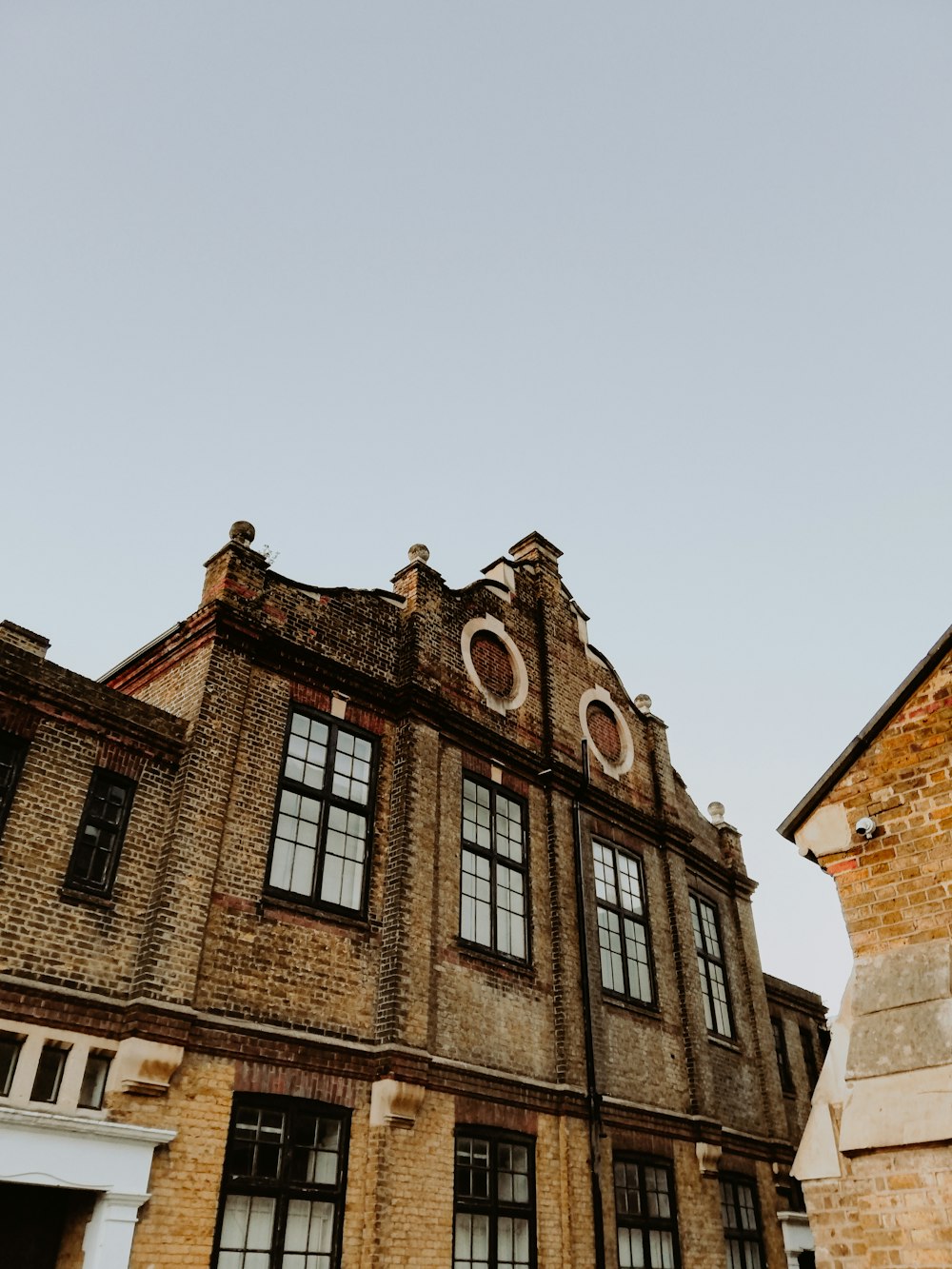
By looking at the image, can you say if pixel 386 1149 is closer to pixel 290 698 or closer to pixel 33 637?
pixel 290 698

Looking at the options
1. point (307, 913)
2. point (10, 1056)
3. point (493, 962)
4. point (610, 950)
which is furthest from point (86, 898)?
point (610, 950)

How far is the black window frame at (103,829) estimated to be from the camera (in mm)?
9375

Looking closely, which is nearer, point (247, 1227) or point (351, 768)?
point (247, 1227)

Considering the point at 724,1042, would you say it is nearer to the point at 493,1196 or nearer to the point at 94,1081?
the point at 493,1196

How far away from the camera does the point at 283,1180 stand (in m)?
9.44

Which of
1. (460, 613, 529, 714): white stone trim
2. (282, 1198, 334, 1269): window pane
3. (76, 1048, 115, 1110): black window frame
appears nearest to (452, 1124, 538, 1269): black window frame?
(282, 1198, 334, 1269): window pane

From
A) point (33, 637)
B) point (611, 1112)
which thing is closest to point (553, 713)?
point (611, 1112)

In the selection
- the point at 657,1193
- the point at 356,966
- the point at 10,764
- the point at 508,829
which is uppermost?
the point at 508,829

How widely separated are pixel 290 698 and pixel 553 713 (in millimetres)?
5373

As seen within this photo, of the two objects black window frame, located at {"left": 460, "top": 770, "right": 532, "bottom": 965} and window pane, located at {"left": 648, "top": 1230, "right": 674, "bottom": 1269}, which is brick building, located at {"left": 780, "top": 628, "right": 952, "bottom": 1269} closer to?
black window frame, located at {"left": 460, "top": 770, "right": 532, "bottom": 965}

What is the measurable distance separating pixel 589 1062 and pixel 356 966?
13.5ft

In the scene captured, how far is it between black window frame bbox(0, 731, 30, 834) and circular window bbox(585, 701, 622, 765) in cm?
1001

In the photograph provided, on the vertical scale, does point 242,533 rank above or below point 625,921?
above

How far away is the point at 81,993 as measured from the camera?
880cm
